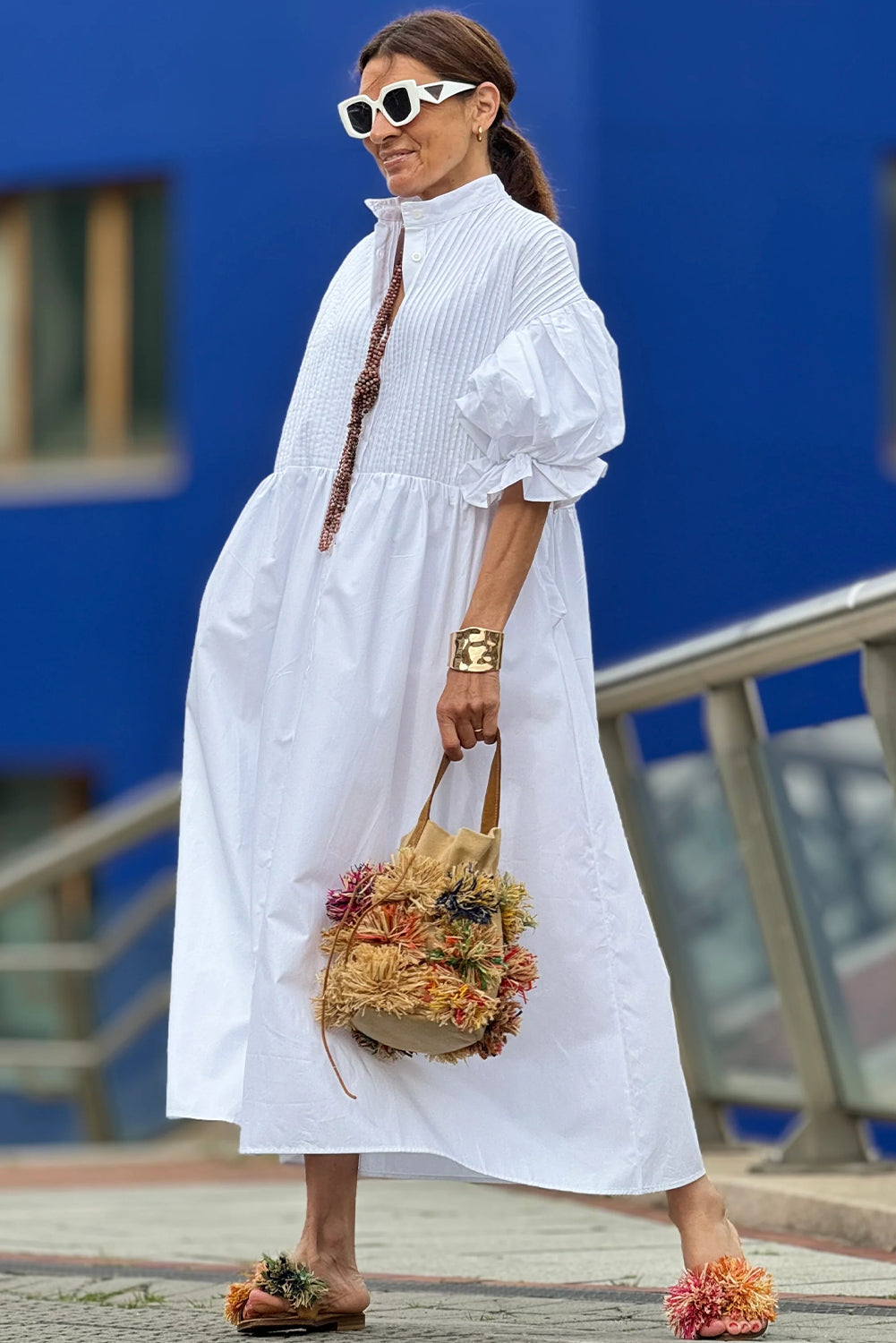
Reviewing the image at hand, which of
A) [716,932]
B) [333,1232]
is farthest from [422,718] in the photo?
[716,932]

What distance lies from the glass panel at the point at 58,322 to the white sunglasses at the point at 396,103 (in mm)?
10348

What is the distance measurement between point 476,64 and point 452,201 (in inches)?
8.1

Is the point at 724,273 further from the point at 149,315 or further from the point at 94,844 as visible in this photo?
the point at 94,844

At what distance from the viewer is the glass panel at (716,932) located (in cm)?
547

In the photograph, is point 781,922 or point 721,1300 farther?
point 781,922

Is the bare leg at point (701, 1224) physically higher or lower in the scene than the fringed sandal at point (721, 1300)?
higher

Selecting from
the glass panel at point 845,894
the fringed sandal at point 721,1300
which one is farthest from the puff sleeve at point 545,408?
the glass panel at point 845,894

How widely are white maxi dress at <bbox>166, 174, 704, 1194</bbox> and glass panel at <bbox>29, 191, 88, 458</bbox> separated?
1043cm

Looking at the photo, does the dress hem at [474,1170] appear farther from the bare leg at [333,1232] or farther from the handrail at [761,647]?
the handrail at [761,647]

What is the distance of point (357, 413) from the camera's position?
318 centimetres

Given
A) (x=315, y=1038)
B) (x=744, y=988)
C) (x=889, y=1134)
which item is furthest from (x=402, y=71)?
(x=889, y=1134)

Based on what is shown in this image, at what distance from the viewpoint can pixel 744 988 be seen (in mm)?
5699

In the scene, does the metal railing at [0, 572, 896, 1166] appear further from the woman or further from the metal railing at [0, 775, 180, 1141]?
the metal railing at [0, 775, 180, 1141]

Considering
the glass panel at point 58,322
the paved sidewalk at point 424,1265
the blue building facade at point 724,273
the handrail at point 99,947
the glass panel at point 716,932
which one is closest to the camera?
the paved sidewalk at point 424,1265
